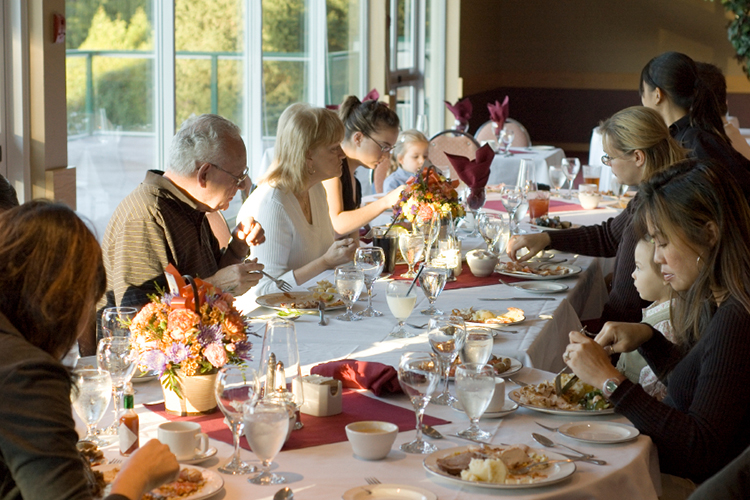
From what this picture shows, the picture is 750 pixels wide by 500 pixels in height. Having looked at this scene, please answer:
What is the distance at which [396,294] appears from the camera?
2172mm

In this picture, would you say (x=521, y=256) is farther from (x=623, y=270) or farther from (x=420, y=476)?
(x=420, y=476)

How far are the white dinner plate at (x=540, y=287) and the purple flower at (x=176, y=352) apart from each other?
4.83 ft

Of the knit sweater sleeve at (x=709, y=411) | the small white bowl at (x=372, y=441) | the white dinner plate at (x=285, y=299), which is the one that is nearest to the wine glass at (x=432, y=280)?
the white dinner plate at (x=285, y=299)

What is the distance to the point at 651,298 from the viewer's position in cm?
234

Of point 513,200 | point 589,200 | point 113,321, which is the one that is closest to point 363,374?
point 113,321

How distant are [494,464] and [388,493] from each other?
0.58 feet

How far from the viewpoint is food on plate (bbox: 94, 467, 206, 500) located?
1237 millimetres

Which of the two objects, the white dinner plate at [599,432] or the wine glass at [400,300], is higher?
the wine glass at [400,300]

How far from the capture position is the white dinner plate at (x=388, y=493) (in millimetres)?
1250

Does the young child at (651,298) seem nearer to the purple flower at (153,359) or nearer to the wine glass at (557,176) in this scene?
the purple flower at (153,359)

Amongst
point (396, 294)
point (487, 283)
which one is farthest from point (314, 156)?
point (396, 294)

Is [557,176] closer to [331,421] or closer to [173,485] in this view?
[331,421]

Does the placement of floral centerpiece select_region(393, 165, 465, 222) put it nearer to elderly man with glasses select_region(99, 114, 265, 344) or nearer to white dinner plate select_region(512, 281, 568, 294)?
white dinner plate select_region(512, 281, 568, 294)

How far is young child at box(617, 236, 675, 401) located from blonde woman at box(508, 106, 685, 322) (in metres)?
0.59
